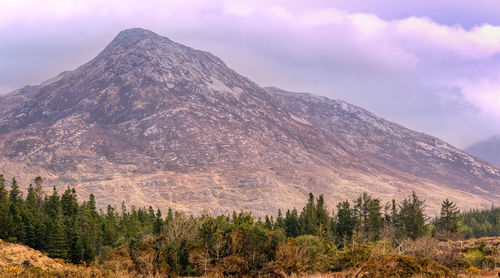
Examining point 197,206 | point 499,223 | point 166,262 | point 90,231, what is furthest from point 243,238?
point 197,206

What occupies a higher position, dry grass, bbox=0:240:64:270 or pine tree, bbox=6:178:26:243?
dry grass, bbox=0:240:64:270

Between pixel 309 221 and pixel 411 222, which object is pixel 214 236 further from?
pixel 411 222

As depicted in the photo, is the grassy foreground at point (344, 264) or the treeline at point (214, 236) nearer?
the grassy foreground at point (344, 264)

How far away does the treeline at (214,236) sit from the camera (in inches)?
1529

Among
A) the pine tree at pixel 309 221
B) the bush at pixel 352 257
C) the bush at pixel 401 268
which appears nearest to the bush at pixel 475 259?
the bush at pixel 352 257

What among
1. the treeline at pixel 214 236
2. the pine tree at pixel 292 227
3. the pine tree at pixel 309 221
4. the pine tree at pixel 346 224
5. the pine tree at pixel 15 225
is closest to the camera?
the treeline at pixel 214 236

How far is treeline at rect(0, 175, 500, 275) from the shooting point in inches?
1529

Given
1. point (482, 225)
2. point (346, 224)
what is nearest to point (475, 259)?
point (346, 224)

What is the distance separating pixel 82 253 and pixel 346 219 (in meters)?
54.4

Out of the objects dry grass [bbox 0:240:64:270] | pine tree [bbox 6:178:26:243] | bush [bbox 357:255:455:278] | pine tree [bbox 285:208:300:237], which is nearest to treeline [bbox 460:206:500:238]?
pine tree [bbox 285:208:300:237]

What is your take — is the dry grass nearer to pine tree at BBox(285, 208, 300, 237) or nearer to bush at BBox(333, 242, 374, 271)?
bush at BBox(333, 242, 374, 271)

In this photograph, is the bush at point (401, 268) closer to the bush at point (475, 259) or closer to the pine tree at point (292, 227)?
the bush at point (475, 259)

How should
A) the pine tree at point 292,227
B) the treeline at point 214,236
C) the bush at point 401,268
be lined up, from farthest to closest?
1. the pine tree at point 292,227
2. the treeline at point 214,236
3. the bush at point 401,268

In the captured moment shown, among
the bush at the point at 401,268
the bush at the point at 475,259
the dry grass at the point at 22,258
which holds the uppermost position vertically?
the bush at the point at 401,268
